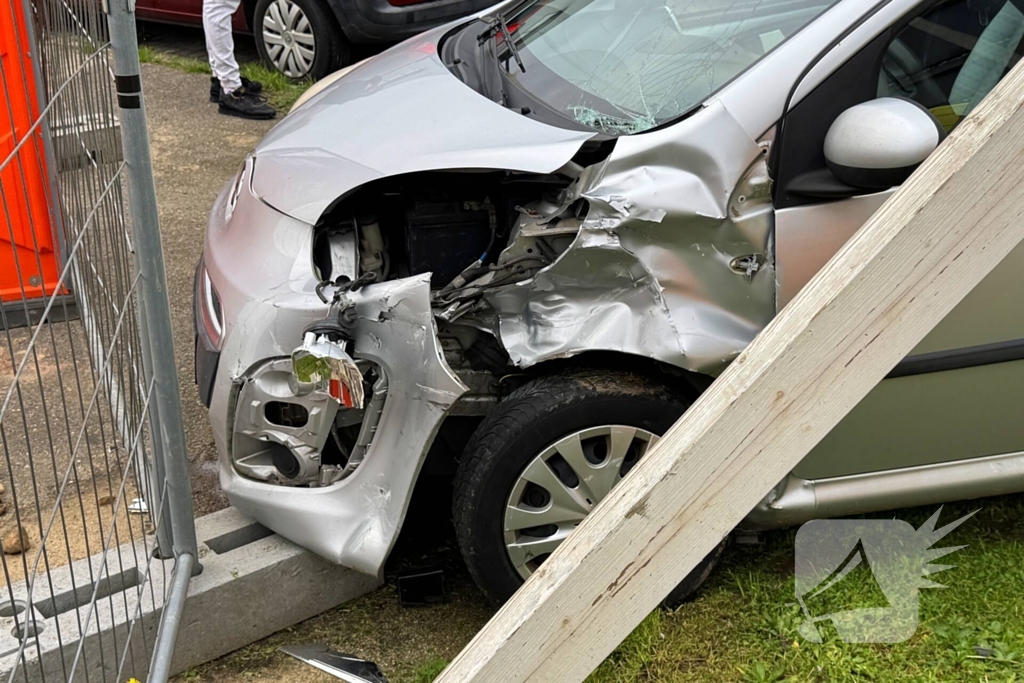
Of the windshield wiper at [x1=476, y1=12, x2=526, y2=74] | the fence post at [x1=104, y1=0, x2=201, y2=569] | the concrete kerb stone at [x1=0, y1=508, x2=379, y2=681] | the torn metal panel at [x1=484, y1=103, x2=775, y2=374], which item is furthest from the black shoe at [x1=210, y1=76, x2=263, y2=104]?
the torn metal panel at [x1=484, y1=103, x2=775, y2=374]

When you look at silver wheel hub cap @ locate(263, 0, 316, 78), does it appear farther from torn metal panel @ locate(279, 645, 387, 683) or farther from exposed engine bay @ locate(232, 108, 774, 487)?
torn metal panel @ locate(279, 645, 387, 683)

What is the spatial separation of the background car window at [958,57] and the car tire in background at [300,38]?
4.57m

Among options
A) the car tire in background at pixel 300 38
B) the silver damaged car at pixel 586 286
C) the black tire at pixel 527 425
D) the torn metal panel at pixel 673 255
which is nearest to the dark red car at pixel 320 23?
the car tire in background at pixel 300 38

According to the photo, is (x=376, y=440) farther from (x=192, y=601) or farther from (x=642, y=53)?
(x=642, y=53)

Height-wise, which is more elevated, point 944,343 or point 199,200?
point 944,343

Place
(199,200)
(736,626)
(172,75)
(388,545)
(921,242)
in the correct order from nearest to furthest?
(921,242)
(388,545)
(736,626)
(199,200)
(172,75)

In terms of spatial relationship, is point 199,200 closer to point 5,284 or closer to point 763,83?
point 5,284

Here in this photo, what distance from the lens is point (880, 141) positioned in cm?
209

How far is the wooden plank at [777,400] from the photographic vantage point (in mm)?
1136

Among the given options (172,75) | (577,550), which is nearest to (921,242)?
(577,550)

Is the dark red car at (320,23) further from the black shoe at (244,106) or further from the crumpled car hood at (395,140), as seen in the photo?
the crumpled car hood at (395,140)

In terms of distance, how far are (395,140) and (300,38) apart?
4.16m

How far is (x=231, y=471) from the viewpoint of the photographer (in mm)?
2496

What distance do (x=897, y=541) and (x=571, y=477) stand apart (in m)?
1.05
